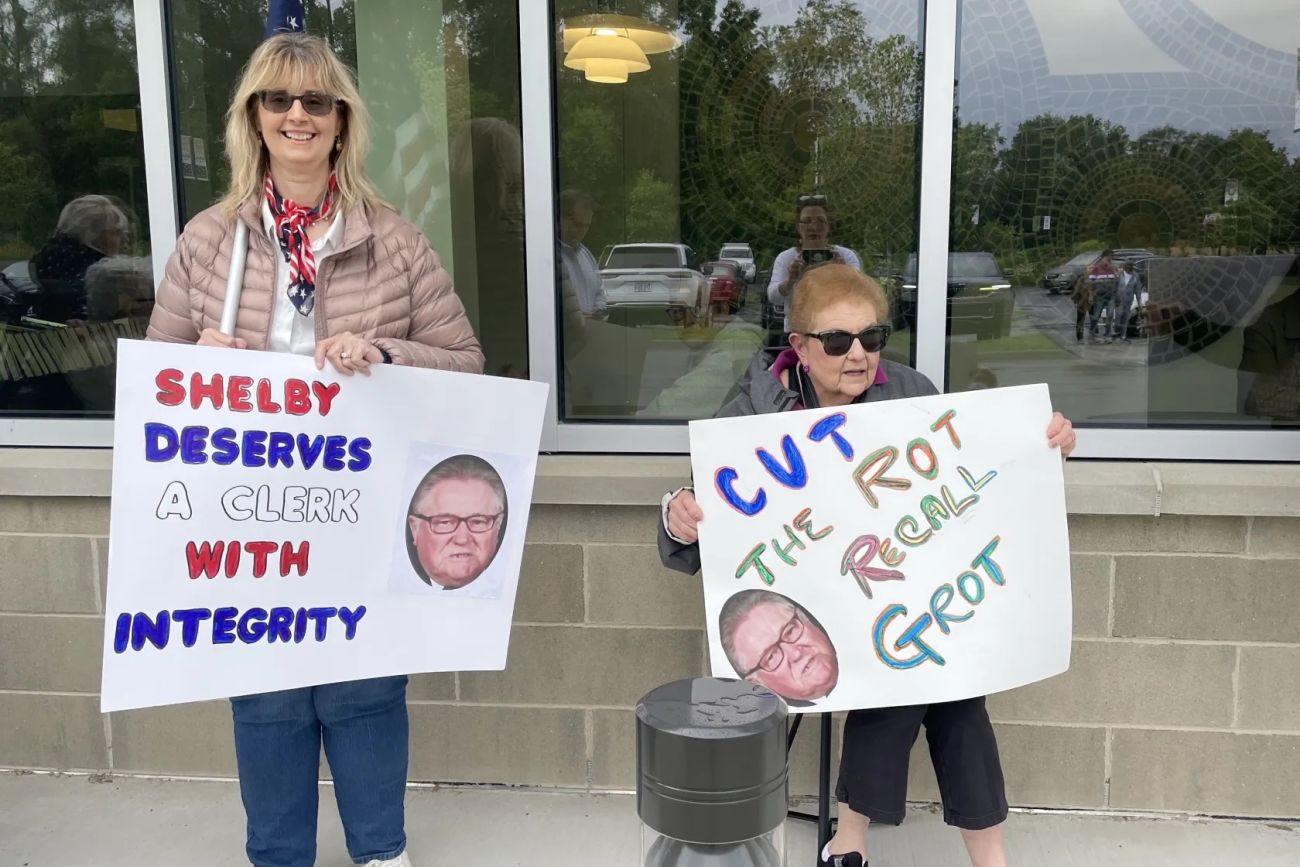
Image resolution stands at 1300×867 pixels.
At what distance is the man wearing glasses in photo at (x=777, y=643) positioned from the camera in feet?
6.97

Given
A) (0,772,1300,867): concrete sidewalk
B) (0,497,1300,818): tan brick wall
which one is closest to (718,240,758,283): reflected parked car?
(0,497,1300,818): tan brick wall

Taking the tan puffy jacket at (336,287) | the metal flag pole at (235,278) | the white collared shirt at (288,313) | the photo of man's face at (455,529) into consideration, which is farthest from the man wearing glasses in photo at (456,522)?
the metal flag pole at (235,278)

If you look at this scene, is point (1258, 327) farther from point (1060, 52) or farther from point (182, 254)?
point (182, 254)

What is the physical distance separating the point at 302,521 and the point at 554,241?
4.25ft

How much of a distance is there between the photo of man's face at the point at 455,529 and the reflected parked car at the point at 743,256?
1.22 metres

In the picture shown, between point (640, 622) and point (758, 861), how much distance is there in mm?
1855

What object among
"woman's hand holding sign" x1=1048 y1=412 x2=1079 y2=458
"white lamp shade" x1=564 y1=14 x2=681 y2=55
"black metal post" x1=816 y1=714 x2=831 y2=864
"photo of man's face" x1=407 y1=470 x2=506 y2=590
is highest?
"white lamp shade" x1=564 y1=14 x2=681 y2=55

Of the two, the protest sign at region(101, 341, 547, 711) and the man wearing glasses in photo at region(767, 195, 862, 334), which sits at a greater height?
the man wearing glasses in photo at region(767, 195, 862, 334)

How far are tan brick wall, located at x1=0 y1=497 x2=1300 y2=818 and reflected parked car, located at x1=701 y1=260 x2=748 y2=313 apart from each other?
0.72 m

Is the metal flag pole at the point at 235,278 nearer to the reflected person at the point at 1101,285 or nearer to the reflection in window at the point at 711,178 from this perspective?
the reflection in window at the point at 711,178

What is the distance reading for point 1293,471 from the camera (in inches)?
112

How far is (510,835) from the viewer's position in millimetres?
2914

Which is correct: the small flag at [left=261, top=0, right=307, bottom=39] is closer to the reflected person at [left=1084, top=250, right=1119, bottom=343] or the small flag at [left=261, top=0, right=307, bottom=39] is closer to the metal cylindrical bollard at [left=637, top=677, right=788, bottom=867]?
the metal cylindrical bollard at [left=637, top=677, right=788, bottom=867]

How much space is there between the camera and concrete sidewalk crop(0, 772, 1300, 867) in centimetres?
277
